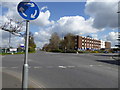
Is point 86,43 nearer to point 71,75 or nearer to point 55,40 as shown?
point 55,40

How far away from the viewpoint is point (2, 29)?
5141 mm

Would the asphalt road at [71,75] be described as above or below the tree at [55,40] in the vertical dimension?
→ below

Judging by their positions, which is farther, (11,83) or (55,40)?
(55,40)

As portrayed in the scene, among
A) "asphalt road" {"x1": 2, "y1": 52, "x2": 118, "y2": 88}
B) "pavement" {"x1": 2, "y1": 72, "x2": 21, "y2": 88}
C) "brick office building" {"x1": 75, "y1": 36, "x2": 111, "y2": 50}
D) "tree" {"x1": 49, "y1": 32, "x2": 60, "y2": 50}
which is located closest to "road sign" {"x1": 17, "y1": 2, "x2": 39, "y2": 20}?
"pavement" {"x1": 2, "y1": 72, "x2": 21, "y2": 88}

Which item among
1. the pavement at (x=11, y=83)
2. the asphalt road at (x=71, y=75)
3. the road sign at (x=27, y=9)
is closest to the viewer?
the road sign at (x=27, y=9)

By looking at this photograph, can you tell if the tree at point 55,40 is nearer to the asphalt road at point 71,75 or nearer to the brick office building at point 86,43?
the brick office building at point 86,43

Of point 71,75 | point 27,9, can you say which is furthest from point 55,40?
point 27,9

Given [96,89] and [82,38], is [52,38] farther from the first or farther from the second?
[96,89]

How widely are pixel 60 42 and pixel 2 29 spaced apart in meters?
73.3

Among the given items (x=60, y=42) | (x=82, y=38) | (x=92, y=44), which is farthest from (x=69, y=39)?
(x=92, y=44)

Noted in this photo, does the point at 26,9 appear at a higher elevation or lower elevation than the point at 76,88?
higher

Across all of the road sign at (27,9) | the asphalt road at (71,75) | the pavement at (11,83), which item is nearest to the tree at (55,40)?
the asphalt road at (71,75)

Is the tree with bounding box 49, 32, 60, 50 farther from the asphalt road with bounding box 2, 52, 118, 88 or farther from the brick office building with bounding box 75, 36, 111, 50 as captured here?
the asphalt road with bounding box 2, 52, 118, 88

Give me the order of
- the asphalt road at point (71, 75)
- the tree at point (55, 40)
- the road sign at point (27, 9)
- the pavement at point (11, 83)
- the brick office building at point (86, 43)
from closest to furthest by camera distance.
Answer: the road sign at point (27, 9), the pavement at point (11, 83), the asphalt road at point (71, 75), the tree at point (55, 40), the brick office building at point (86, 43)
